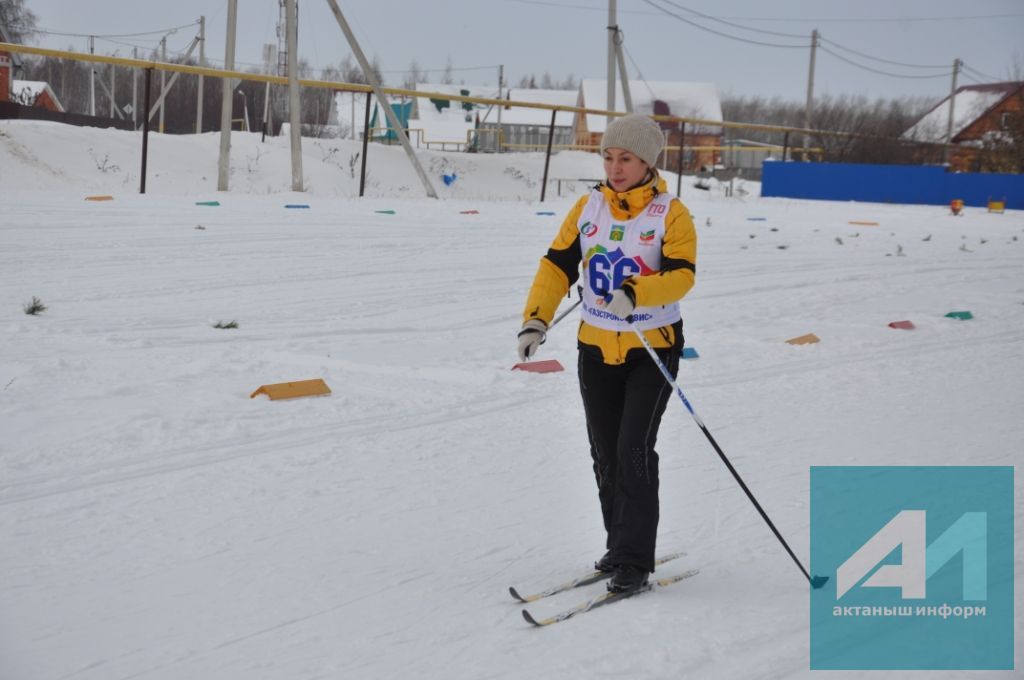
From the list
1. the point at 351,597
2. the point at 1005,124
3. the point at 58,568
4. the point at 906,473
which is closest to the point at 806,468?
the point at 906,473

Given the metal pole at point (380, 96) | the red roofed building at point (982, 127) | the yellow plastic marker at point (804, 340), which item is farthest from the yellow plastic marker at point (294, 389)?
the red roofed building at point (982, 127)

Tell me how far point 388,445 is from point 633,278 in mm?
2152

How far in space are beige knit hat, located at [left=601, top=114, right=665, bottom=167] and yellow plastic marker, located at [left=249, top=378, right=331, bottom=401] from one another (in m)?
2.84

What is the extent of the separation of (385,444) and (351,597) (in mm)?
1738

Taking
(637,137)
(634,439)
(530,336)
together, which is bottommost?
(634,439)

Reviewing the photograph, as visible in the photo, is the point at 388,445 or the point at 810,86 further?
the point at 810,86

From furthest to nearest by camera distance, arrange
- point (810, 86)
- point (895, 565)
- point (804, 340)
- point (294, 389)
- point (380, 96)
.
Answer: point (810, 86) < point (380, 96) < point (804, 340) < point (294, 389) < point (895, 565)

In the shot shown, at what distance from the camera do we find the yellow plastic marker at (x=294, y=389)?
5633mm

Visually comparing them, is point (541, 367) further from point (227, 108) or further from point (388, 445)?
point (227, 108)

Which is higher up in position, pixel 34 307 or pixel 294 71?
pixel 294 71

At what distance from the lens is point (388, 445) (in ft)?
16.5

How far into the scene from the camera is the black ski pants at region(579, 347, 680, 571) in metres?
3.41

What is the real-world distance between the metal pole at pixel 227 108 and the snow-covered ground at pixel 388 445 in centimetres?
583

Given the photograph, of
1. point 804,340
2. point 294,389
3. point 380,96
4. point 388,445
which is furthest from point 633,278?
point 380,96
